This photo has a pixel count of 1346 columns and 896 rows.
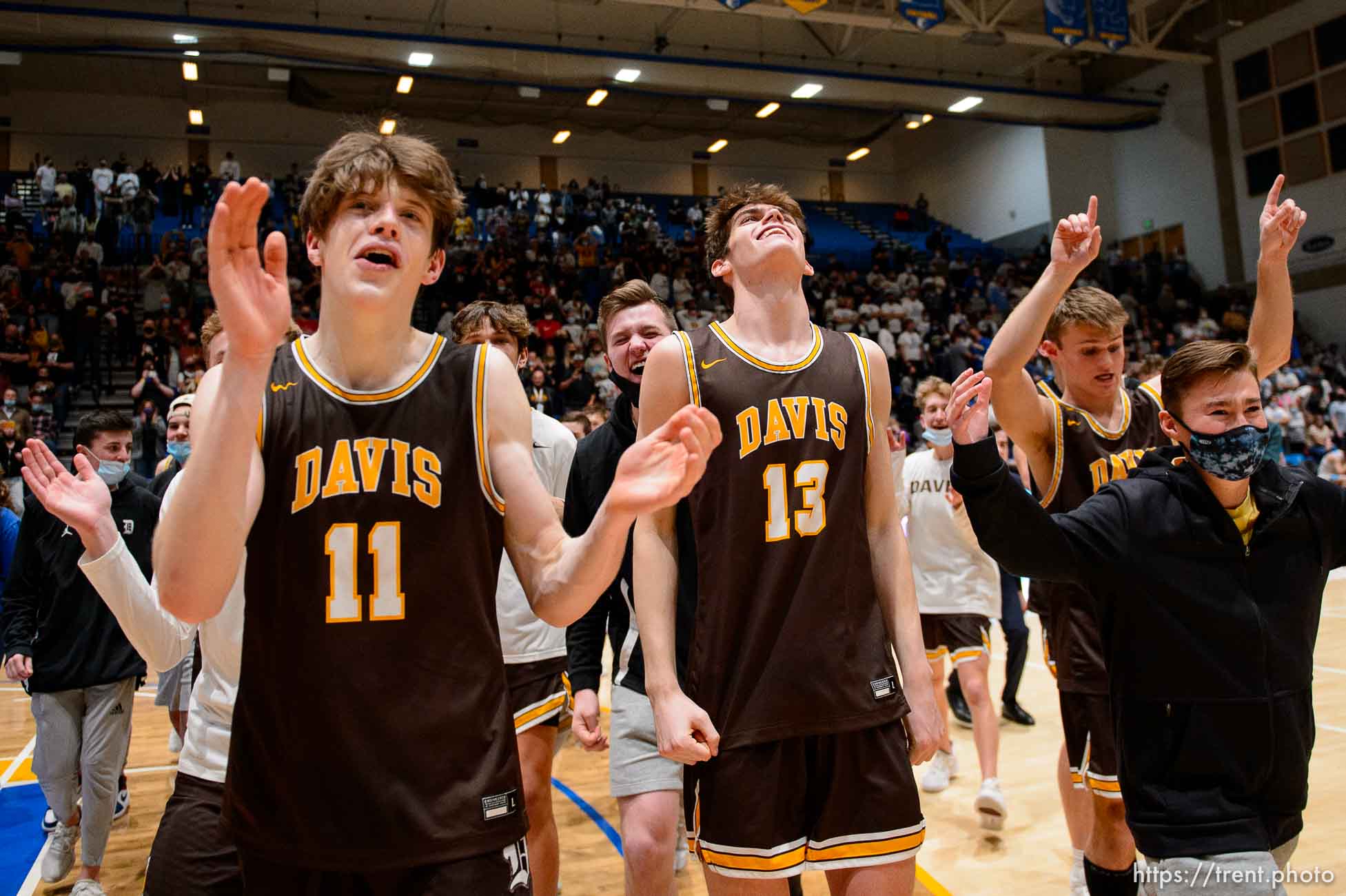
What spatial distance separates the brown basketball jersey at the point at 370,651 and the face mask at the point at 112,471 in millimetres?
3443

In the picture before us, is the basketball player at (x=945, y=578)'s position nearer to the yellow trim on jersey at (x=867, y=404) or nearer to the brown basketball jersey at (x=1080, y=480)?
the brown basketball jersey at (x=1080, y=480)

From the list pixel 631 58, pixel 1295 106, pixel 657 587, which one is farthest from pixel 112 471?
pixel 1295 106

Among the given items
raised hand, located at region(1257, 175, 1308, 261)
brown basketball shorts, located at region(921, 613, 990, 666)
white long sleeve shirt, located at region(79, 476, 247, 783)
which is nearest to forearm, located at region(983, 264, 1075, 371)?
raised hand, located at region(1257, 175, 1308, 261)

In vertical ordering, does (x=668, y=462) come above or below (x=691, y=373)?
below

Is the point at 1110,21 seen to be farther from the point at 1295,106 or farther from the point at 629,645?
the point at 629,645

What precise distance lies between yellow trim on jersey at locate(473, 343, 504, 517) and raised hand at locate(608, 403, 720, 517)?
0.30m

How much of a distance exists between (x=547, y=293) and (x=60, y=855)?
15692 mm

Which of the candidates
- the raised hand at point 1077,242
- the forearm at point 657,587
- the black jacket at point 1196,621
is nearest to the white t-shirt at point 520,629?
the forearm at point 657,587

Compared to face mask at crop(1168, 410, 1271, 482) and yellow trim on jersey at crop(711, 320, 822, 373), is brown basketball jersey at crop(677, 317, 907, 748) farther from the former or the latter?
face mask at crop(1168, 410, 1271, 482)

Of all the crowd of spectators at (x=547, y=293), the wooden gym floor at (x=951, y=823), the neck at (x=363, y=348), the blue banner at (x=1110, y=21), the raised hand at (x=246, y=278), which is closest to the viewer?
the raised hand at (x=246, y=278)

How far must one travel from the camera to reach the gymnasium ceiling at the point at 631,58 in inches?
741

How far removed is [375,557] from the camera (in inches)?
76.2

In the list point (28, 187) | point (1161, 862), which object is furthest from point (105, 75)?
point (1161, 862)

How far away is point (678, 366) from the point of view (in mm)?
2762
